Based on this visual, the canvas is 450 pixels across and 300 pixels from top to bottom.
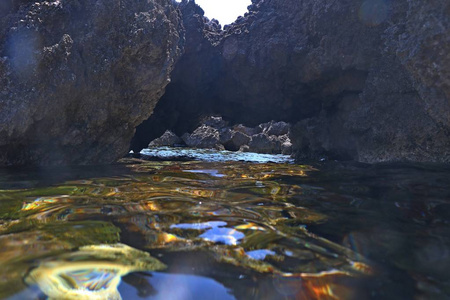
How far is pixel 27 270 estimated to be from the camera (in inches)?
55.4

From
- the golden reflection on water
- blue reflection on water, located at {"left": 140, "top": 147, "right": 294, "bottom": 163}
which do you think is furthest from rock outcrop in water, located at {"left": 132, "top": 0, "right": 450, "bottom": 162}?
the golden reflection on water

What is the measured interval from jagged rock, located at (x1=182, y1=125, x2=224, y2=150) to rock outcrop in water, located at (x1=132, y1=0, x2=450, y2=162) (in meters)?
14.0

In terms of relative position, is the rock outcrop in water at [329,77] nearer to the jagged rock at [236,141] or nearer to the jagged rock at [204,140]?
the jagged rock at [204,140]

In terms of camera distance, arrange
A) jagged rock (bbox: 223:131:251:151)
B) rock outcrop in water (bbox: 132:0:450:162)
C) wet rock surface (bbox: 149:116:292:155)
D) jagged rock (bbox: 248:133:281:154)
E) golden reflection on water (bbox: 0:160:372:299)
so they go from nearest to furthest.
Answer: golden reflection on water (bbox: 0:160:372:299)
rock outcrop in water (bbox: 132:0:450:162)
jagged rock (bbox: 248:133:281:154)
wet rock surface (bbox: 149:116:292:155)
jagged rock (bbox: 223:131:251:151)

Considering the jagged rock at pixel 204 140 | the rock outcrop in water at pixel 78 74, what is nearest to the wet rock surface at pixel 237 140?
the jagged rock at pixel 204 140

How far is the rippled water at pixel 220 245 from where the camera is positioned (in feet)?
4.44

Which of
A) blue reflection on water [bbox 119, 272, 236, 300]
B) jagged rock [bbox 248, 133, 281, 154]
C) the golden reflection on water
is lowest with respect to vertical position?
jagged rock [bbox 248, 133, 281, 154]

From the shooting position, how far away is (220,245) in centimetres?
180

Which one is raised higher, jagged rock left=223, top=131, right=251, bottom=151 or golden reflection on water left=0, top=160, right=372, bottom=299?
golden reflection on water left=0, top=160, right=372, bottom=299

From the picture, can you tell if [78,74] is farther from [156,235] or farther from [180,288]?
[180,288]

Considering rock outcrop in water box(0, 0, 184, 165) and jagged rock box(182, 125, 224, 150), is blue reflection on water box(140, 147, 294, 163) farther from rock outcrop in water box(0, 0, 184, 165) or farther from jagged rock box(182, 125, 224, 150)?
jagged rock box(182, 125, 224, 150)

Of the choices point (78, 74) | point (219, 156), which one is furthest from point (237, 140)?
point (78, 74)

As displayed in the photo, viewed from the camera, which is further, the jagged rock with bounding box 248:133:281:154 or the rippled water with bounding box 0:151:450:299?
the jagged rock with bounding box 248:133:281:154

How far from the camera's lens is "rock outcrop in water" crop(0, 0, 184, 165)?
501 centimetres
